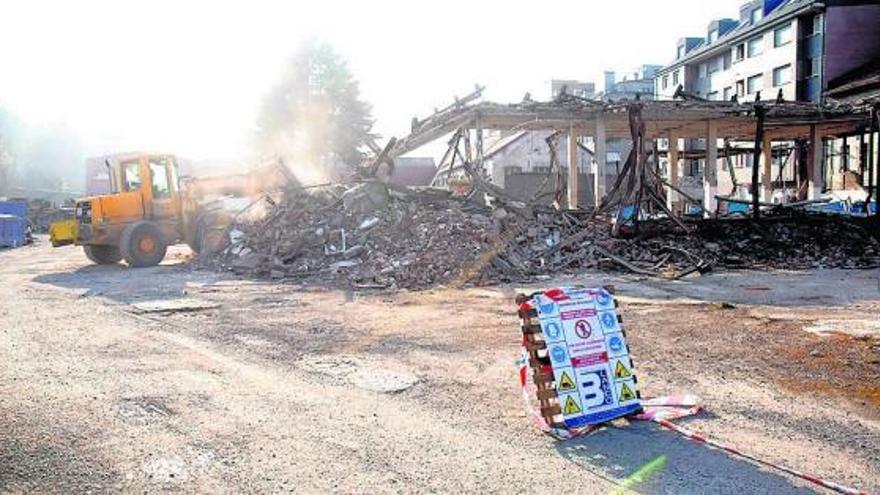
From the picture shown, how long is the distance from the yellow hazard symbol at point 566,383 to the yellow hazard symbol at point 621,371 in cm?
43

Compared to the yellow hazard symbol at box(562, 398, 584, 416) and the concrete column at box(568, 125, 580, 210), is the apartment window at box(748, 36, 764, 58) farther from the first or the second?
the yellow hazard symbol at box(562, 398, 584, 416)

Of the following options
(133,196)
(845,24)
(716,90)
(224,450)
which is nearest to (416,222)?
(133,196)

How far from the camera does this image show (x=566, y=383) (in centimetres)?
490

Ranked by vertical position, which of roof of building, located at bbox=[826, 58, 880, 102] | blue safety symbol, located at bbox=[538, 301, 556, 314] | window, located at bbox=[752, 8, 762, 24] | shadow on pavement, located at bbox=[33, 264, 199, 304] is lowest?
shadow on pavement, located at bbox=[33, 264, 199, 304]

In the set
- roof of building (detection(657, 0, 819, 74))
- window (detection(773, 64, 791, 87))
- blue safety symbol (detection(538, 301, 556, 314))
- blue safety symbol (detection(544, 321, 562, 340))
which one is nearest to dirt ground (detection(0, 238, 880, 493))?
blue safety symbol (detection(544, 321, 562, 340))

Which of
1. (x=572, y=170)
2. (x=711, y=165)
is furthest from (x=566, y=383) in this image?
(x=711, y=165)

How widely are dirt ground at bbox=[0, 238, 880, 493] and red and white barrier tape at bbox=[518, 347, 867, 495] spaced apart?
0.08 meters

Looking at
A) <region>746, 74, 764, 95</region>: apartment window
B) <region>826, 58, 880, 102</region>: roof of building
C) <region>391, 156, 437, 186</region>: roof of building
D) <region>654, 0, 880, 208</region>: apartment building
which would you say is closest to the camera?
<region>826, 58, 880, 102</region>: roof of building

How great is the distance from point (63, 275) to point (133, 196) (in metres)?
2.73

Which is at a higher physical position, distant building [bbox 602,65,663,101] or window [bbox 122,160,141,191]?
distant building [bbox 602,65,663,101]

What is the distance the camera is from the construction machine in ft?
58.5

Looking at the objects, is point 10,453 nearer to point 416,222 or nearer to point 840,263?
point 416,222

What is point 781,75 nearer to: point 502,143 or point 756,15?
point 756,15

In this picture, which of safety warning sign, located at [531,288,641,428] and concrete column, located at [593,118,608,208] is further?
concrete column, located at [593,118,608,208]
